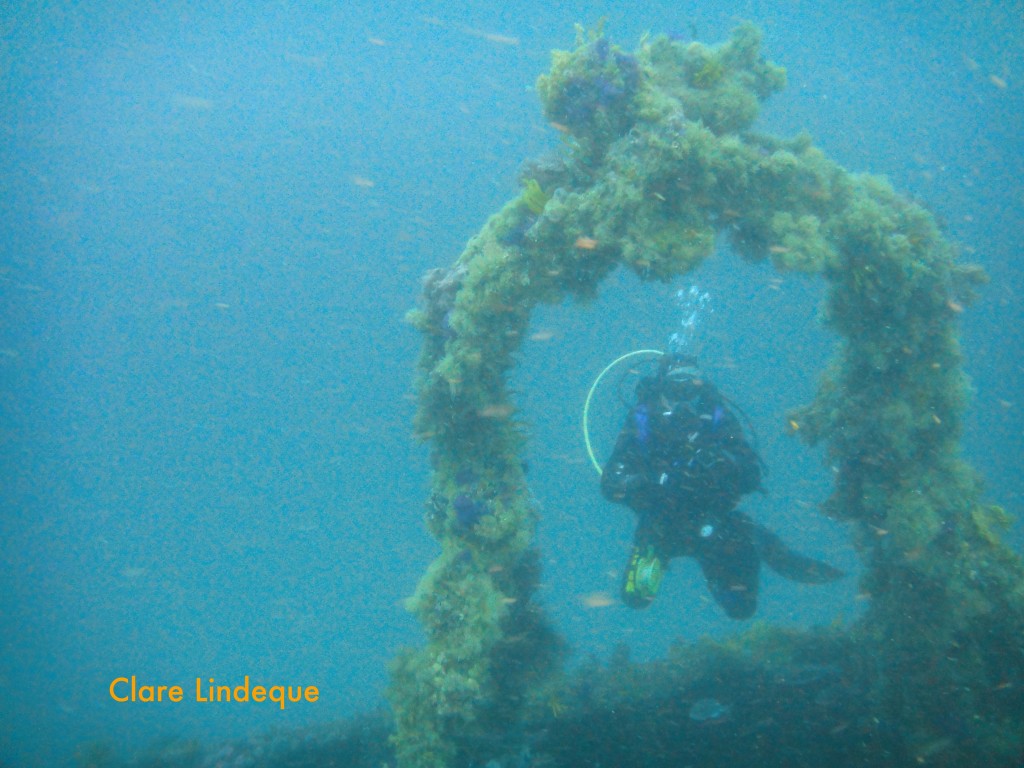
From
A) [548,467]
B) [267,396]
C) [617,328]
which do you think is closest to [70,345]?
[267,396]

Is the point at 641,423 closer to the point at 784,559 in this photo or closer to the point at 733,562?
the point at 733,562

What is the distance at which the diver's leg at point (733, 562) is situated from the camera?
6309mm

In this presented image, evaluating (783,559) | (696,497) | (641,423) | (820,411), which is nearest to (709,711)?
(783,559)

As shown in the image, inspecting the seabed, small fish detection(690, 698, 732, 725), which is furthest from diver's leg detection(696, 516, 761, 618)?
small fish detection(690, 698, 732, 725)

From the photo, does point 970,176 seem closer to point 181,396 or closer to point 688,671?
point 688,671

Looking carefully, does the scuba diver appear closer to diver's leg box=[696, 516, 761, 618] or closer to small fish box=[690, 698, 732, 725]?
diver's leg box=[696, 516, 761, 618]

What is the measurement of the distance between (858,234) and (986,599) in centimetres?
390

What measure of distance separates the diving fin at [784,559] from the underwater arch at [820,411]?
22.1 inches

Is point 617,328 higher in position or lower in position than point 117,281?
lower

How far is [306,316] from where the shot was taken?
78.5 m

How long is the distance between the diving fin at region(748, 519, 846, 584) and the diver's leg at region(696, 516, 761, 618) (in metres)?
0.25

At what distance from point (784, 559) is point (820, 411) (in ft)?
6.65

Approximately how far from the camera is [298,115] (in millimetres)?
64250

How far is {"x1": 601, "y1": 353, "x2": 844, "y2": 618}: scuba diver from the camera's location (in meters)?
6.31
